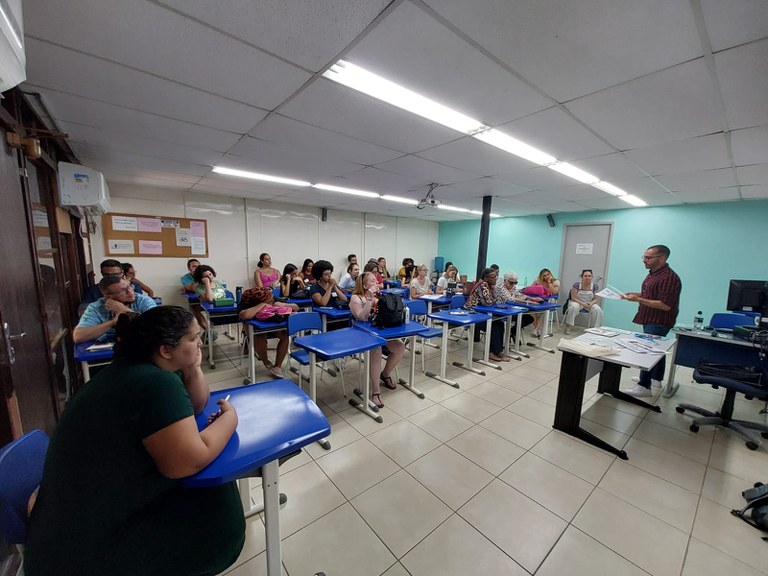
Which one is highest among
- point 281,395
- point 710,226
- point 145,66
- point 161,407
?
point 145,66

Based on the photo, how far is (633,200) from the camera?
5.45 metres

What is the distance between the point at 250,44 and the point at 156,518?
2.19 m

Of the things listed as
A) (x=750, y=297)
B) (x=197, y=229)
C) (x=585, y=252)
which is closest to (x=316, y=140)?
(x=197, y=229)

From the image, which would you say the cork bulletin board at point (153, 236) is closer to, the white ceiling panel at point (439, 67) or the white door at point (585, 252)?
the white ceiling panel at point (439, 67)

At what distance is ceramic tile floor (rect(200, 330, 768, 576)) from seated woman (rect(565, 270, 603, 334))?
3271 mm

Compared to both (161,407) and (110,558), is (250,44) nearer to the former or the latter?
(161,407)

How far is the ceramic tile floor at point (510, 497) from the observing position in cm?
159

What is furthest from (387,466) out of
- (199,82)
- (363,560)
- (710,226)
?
(710,226)

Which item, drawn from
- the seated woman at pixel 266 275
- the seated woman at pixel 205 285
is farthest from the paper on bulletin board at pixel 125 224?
the seated woman at pixel 205 285

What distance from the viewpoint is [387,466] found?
2.25 m

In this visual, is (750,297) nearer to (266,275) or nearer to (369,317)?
(369,317)

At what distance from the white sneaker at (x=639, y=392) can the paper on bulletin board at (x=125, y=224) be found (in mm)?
8254

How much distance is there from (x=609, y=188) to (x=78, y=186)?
6.98 meters

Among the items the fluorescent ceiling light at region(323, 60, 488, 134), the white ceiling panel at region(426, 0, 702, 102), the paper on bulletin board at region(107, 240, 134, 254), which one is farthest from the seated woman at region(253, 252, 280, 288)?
the white ceiling panel at region(426, 0, 702, 102)
